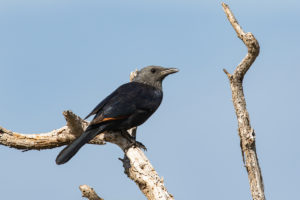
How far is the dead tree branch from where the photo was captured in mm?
5381

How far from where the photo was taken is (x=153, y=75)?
766 centimetres

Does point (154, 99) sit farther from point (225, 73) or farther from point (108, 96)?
point (225, 73)

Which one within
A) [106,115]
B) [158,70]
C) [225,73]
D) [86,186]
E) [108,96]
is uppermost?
[158,70]

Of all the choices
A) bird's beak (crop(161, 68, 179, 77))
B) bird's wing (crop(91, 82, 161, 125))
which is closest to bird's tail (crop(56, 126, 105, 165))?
bird's wing (crop(91, 82, 161, 125))

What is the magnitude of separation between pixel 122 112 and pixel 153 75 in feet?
5.37

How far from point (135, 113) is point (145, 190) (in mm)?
1342

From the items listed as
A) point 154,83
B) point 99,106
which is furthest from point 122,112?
point 154,83

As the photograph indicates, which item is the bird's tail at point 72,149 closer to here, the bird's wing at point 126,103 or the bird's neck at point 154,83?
the bird's wing at point 126,103

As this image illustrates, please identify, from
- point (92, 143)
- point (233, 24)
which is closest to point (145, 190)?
point (92, 143)

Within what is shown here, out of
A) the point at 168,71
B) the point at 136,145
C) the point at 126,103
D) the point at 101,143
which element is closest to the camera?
the point at 136,145

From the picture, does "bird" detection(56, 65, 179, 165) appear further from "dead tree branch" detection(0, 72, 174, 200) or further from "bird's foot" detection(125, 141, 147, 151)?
"dead tree branch" detection(0, 72, 174, 200)

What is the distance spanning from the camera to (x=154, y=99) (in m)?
6.90

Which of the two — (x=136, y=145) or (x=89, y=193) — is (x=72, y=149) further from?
(x=136, y=145)

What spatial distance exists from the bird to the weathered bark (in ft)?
5.17
